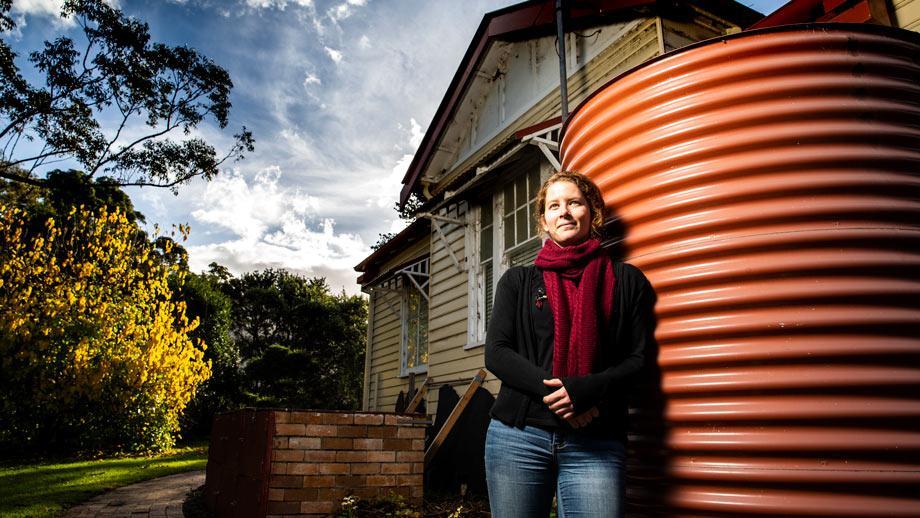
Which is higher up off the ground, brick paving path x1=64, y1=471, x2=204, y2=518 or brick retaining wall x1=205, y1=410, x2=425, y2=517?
brick retaining wall x1=205, y1=410, x2=425, y2=517

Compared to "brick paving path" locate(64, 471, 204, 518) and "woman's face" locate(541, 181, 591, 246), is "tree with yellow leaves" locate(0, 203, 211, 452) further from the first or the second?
"woman's face" locate(541, 181, 591, 246)

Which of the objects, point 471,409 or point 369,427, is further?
point 471,409

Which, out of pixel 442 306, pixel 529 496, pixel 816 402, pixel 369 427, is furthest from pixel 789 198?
pixel 442 306

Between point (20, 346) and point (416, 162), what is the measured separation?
813 cm

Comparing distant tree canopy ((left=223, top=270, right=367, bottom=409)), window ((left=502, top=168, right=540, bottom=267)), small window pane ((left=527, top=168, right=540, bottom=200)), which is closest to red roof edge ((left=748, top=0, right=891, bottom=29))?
small window pane ((left=527, top=168, right=540, bottom=200))

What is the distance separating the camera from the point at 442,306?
8484mm

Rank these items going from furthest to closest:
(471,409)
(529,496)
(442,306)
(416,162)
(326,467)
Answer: (416,162), (442,306), (471,409), (326,467), (529,496)

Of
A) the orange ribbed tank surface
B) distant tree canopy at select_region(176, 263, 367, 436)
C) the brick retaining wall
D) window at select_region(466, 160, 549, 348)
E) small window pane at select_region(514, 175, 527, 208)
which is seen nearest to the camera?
the orange ribbed tank surface

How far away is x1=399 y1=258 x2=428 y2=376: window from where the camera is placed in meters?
10.6

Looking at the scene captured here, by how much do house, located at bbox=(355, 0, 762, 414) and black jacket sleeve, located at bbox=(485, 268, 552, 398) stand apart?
11.8ft

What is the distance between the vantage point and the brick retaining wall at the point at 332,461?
3.41 meters

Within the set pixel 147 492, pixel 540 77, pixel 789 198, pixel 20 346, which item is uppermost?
pixel 540 77

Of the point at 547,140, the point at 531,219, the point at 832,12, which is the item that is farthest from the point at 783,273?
the point at 531,219

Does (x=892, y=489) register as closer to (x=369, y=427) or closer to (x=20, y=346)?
(x=369, y=427)
